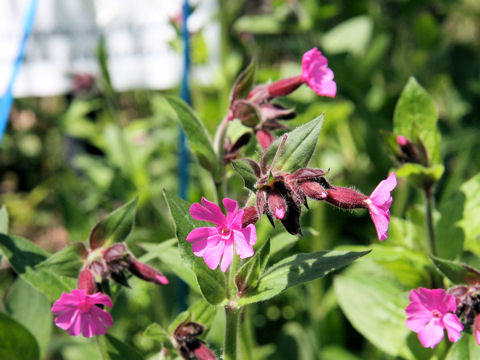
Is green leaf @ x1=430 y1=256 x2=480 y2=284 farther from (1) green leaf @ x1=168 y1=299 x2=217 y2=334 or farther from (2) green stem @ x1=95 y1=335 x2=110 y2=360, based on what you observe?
(2) green stem @ x1=95 y1=335 x2=110 y2=360

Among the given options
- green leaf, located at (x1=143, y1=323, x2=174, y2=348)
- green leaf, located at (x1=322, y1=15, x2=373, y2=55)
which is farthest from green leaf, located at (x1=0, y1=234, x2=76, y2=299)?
green leaf, located at (x1=322, y1=15, x2=373, y2=55)

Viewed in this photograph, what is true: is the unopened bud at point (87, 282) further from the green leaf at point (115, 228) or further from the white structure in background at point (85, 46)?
the white structure in background at point (85, 46)

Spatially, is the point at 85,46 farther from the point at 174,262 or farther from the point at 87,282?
the point at 87,282

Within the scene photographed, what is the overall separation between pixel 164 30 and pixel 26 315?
177cm

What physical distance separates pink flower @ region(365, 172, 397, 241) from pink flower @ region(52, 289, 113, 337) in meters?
0.33

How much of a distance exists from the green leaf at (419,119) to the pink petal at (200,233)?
1.52 ft

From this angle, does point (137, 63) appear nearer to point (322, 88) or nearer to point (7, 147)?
point (7, 147)

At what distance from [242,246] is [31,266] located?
360 millimetres

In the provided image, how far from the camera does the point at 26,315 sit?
992 mm

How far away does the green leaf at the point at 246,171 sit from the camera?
0.69 metres

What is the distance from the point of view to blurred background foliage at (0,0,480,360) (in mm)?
1490

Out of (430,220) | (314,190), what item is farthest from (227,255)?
(430,220)

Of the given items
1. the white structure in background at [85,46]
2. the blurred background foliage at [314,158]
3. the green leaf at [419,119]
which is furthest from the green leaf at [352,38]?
the green leaf at [419,119]

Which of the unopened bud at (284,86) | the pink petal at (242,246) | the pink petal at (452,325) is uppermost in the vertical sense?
the unopened bud at (284,86)
